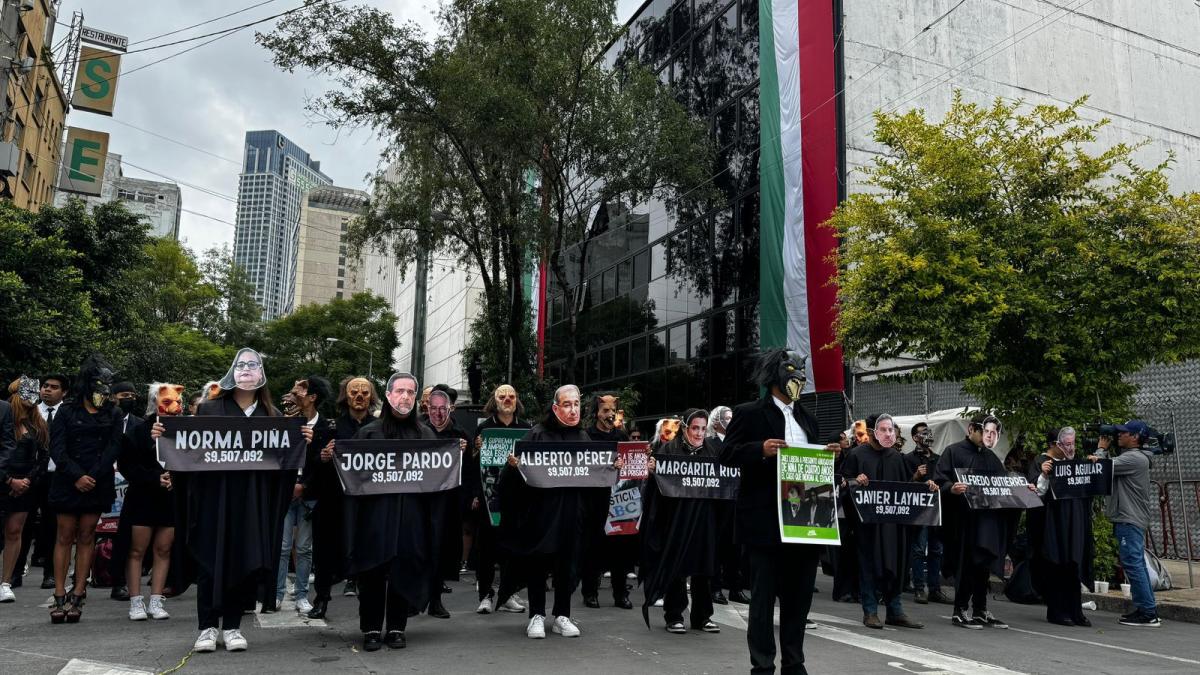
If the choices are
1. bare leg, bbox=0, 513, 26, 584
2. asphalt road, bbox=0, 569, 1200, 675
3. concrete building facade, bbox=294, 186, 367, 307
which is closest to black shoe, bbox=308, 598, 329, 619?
asphalt road, bbox=0, 569, 1200, 675

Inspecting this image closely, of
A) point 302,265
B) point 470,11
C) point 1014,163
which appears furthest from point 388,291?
point 1014,163

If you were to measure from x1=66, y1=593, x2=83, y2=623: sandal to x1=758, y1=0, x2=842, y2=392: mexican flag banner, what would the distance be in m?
17.0

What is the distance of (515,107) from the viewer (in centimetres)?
2128

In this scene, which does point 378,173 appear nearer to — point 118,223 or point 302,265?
point 118,223

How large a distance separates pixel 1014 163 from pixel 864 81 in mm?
9242

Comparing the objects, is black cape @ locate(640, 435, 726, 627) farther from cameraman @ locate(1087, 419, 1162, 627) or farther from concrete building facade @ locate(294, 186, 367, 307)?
concrete building facade @ locate(294, 186, 367, 307)

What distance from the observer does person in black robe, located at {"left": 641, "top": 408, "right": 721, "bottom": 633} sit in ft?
26.6

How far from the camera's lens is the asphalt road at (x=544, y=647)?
6238 millimetres

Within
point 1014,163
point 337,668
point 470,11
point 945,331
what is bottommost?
point 337,668

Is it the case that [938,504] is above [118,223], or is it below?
below

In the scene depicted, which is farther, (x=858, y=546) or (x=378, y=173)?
(x=378, y=173)

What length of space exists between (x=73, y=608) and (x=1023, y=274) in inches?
513

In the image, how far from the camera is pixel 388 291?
111625 millimetres

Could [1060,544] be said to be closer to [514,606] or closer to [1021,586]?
[1021,586]
